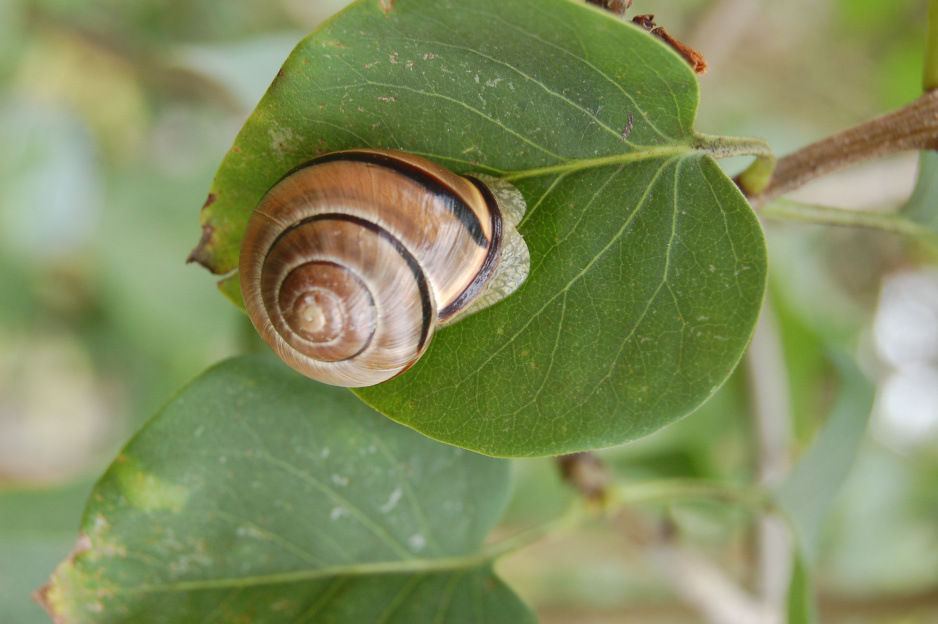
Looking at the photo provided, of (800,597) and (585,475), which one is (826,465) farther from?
(585,475)

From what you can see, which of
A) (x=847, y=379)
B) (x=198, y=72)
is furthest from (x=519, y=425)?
(x=198, y=72)

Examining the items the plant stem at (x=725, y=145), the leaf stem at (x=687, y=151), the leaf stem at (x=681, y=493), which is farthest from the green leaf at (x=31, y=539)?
the plant stem at (x=725, y=145)

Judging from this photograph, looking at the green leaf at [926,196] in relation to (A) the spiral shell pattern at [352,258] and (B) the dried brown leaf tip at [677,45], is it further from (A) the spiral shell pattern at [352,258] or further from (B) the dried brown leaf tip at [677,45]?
(A) the spiral shell pattern at [352,258]

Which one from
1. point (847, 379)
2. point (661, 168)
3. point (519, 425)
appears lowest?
point (519, 425)

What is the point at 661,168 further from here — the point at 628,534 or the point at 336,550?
the point at 628,534

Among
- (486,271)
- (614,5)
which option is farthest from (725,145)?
(486,271)

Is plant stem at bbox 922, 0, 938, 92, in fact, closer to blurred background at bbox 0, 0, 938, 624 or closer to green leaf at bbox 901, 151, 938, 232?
green leaf at bbox 901, 151, 938, 232
